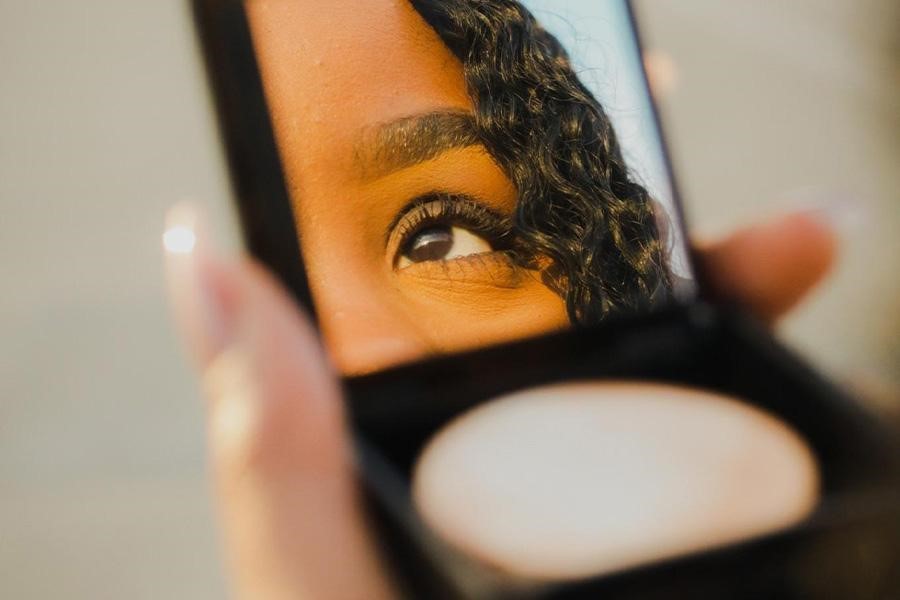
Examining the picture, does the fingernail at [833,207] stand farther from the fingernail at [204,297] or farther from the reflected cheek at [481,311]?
the fingernail at [204,297]

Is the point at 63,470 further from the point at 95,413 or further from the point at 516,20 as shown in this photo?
the point at 516,20

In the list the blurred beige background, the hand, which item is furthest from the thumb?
the blurred beige background

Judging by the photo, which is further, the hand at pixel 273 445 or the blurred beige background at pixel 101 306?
the blurred beige background at pixel 101 306

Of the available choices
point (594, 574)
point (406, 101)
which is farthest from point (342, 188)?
point (594, 574)

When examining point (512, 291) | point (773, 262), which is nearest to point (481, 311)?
point (512, 291)

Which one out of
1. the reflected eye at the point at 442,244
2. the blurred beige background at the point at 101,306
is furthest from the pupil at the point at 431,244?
the blurred beige background at the point at 101,306

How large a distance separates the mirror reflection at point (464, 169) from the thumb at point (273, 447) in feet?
0.13

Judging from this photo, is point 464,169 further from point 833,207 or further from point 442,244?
point 833,207

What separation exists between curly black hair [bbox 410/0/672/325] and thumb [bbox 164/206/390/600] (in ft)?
0.32

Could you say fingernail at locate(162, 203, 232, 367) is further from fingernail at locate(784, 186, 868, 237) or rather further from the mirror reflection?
fingernail at locate(784, 186, 868, 237)

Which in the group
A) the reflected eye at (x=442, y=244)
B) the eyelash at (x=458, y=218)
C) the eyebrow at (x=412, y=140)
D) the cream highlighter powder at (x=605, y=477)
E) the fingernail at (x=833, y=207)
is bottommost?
the cream highlighter powder at (x=605, y=477)

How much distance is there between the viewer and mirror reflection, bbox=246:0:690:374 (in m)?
0.27

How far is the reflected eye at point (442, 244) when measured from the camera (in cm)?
29

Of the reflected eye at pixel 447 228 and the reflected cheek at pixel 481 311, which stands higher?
the reflected eye at pixel 447 228
